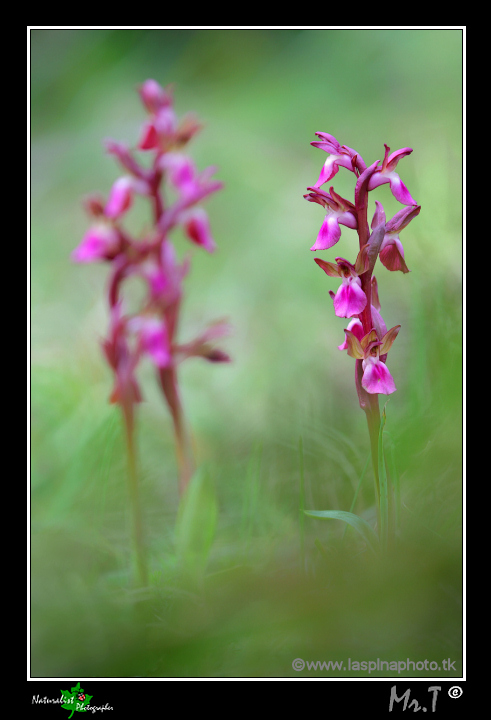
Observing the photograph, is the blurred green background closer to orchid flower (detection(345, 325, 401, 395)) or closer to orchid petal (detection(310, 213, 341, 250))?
orchid flower (detection(345, 325, 401, 395))

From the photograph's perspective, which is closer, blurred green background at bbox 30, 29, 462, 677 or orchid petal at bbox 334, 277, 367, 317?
orchid petal at bbox 334, 277, 367, 317

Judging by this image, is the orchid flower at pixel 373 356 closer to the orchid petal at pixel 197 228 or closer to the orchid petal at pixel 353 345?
the orchid petal at pixel 353 345

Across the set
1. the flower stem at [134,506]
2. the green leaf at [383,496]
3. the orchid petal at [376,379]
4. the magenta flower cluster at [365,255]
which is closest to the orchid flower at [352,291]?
the magenta flower cluster at [365,255]

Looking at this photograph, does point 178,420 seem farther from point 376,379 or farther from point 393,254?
point 393,254

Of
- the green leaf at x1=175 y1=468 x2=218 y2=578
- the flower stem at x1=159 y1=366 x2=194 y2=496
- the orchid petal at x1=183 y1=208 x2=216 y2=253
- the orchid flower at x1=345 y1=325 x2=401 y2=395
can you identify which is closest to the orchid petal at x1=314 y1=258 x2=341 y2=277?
the orchid flower at x1=345 y1=325 x2=401 y2=395

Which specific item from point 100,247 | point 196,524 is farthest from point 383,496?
point 100,247

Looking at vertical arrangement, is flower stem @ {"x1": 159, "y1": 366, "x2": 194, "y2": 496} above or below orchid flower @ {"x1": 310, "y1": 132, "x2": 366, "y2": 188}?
below
